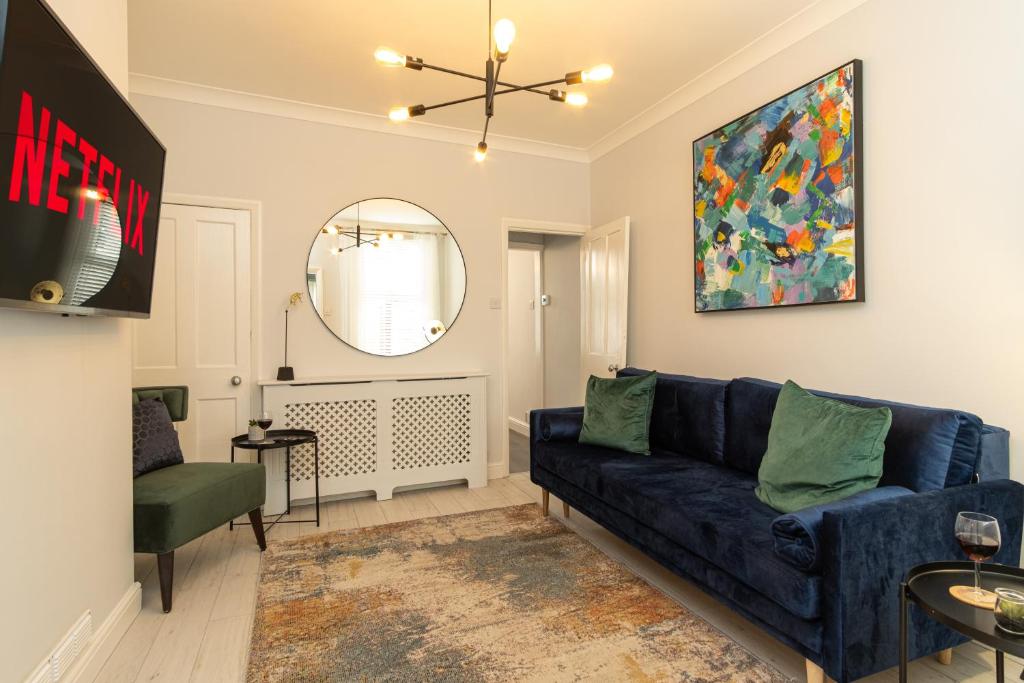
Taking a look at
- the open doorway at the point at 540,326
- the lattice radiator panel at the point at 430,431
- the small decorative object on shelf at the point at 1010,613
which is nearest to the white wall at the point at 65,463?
the lattice radiator panel at the point at 430,431

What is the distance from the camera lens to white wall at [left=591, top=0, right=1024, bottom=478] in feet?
6.52

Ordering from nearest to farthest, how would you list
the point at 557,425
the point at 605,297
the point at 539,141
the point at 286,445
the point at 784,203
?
the point at 784,203 < the point at 286,445 < the point at 557,425 < the point at 605,297 < the point at 539,141

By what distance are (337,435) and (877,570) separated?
10.1 feet

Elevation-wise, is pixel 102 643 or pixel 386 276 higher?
pixel 386 276

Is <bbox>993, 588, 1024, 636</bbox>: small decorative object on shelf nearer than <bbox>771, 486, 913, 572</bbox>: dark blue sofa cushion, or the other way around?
<bbox>993, 588, 1024, 636</bbox>: small decorative object on shelf

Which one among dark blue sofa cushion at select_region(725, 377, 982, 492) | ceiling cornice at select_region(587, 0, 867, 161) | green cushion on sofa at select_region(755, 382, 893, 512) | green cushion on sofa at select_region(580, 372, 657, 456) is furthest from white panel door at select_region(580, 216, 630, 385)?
dark blue sofa cushion at select_region(725, 377, 982, 492)

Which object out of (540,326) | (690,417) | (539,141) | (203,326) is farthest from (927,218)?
(203,326)

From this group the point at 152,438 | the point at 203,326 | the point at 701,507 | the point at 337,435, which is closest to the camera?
the point at 701,507

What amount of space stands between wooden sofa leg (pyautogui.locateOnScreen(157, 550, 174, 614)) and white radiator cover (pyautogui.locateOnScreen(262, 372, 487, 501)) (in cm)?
117

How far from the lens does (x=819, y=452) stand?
1.92m

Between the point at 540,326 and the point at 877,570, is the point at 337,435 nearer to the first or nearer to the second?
the point at 540,326

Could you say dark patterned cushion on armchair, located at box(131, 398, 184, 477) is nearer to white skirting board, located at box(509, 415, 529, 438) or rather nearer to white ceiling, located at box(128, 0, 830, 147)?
white ceiling, located at box(128, 0, 830, 147)

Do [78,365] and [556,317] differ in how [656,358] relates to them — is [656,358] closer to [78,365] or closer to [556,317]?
[556,317]

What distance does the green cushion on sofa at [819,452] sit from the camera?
5.96 feet
